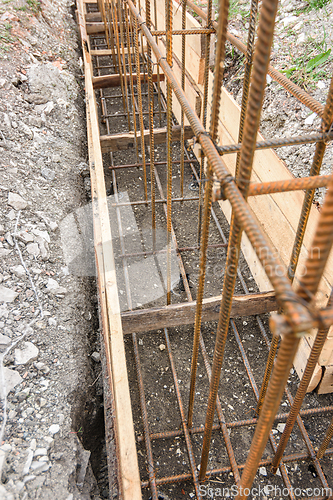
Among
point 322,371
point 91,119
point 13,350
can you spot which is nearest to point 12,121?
point 91,119

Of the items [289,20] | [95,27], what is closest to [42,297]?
[289,20]

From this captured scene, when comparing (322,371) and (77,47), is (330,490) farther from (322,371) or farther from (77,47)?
(77,47)

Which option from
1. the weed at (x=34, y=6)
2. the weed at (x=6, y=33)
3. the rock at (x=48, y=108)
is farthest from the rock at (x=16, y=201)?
the weed at (x=34, y=6)

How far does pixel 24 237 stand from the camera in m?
2.80

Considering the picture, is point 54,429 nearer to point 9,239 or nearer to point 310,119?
point 9,239

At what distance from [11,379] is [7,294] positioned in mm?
611

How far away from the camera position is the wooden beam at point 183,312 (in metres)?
2.52

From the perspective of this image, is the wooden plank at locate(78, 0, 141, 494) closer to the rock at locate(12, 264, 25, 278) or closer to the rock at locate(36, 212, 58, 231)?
the rock at locate(36, 212, 58, 231)

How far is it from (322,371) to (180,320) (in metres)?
1.05

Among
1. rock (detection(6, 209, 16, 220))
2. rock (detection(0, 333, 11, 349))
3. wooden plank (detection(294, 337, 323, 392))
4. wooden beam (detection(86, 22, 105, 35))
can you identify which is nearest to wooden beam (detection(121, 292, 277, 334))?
wooden plank (detection(294, 337, 323, 392))

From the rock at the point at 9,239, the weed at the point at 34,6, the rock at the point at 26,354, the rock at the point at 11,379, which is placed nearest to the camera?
the rock at the point at 11,379

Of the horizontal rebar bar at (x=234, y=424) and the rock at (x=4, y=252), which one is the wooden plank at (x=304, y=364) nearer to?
the horizontal rebar bar at (x=234, y=424)

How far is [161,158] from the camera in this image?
4.81m

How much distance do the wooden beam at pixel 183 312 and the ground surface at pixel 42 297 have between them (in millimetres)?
378
